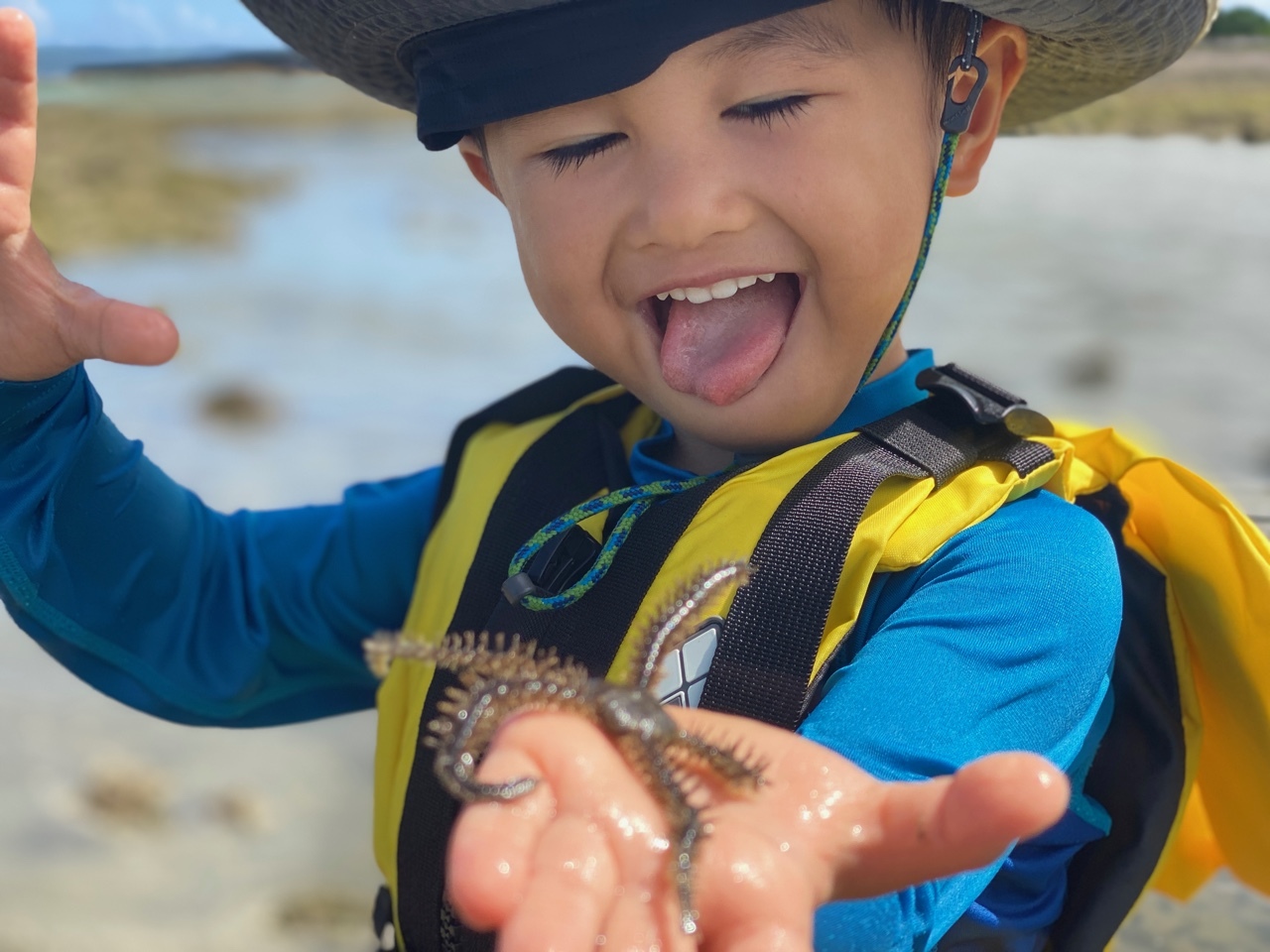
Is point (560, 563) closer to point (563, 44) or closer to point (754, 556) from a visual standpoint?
point (754, 556)

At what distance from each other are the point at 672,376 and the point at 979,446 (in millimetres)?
432

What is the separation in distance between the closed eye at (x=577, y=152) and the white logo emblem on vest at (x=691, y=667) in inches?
25.5

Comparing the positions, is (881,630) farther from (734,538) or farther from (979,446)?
(979,446)

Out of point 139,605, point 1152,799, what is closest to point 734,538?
point 1152,799

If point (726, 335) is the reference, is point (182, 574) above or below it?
below

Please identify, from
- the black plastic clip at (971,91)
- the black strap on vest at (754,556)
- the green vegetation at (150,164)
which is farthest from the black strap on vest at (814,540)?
the green vegetation at (150,164)

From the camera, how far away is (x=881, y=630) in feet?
4.18

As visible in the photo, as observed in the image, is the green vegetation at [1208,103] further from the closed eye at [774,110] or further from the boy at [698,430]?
the closed eye at [774,110]

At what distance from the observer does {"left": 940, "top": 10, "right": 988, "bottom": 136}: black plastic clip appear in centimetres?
162

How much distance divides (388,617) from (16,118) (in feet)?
3.58

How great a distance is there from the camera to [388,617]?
2.18m

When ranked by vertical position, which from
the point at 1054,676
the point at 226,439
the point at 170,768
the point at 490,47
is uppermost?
the point at 490,47

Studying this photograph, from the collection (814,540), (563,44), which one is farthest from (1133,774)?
(563,44)

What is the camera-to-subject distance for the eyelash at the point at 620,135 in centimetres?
145
